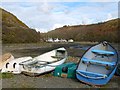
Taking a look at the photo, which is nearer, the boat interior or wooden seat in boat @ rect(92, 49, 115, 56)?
the boat interior

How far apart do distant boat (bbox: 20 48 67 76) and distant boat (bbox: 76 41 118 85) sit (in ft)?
7.97

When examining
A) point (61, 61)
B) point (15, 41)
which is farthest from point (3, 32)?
point (61, 61)

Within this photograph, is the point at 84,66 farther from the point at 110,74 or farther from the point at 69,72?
the point at 110,74

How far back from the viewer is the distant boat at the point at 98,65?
14470 millimetres

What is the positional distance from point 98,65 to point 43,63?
4.36 meters

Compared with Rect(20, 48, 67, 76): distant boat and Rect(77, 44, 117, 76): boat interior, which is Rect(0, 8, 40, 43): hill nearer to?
Rect(20, 48, 67, 76): distant boat

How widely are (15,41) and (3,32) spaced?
11.4 ft

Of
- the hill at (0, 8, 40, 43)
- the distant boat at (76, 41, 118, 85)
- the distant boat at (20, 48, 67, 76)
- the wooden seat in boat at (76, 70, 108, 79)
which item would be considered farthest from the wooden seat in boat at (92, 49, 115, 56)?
the hill at (0, 8, 40, 43)

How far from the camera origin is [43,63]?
18734 mm

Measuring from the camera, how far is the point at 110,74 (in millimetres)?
14773

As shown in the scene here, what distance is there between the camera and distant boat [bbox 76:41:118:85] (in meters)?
14.5

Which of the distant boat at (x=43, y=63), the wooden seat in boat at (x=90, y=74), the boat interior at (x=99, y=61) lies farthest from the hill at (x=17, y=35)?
the wooden seat in boat at (x=90, y=74)

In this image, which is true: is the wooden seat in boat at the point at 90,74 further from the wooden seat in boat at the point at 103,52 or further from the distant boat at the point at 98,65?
the wooden seat in boat at the point at 103,52

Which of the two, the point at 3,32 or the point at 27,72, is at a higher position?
the point at 3,32
